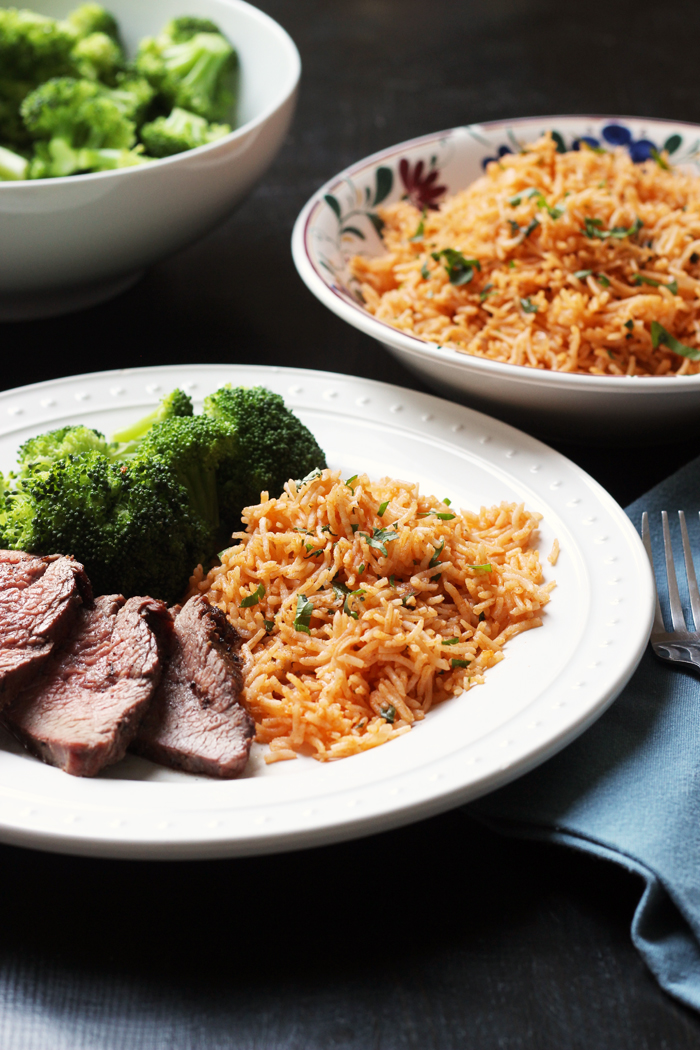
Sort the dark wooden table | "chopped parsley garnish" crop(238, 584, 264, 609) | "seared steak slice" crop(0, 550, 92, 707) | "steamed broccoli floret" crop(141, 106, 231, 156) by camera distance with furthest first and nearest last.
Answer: "steamed broccoli floret" crop(141, 106, 231, 156) < "chopped parsley garnish" crop(238, 584, 264, 609) < "seared steak slice" crop(0, 550, 92, 707) < the dark wooden table

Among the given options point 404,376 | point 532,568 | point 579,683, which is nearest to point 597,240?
point 404,376

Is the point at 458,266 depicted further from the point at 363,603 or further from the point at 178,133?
the point at 363,603

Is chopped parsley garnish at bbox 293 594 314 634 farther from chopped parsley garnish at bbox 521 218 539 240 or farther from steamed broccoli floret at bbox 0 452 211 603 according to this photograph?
chopped parsley garnish at bbox 521 218 539 240

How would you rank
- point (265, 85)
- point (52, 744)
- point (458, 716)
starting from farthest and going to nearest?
1. point (265, 85)
2. point (458, 716)
3. point (52, 744)

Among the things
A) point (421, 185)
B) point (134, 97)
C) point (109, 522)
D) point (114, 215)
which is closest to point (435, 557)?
point (109, 522)

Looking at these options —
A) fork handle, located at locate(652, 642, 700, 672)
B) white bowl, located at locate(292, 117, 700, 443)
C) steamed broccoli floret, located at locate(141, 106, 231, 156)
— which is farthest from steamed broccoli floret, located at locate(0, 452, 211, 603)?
steamed broccoli floret, located at locate(141, 106, 231, 156)

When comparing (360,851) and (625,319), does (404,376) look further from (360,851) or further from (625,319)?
(360,851)
